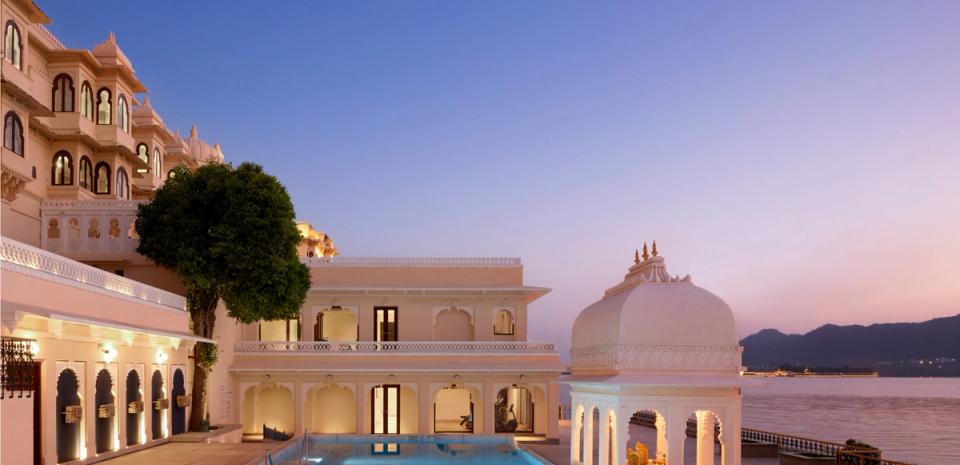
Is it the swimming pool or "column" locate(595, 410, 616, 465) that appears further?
the swimming pool

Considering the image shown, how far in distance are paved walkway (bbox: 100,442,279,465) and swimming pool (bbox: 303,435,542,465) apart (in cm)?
225

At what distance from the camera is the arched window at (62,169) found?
2717 cm

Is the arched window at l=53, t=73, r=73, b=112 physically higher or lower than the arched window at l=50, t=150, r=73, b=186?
higher

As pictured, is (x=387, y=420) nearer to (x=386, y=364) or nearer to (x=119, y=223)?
(x=386, y=364)

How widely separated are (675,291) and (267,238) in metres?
15.5

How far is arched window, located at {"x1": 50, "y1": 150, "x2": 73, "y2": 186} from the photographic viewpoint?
2717cm

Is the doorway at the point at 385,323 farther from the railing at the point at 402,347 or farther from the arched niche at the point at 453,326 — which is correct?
the railing at the point at 402,347

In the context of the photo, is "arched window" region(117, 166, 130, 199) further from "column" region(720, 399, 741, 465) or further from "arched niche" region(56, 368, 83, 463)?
"column" region(720, 399, 741, 465)

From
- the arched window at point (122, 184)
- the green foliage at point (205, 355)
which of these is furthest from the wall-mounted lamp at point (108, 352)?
the arched window at point (122, 184)

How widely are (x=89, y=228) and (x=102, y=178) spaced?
272cm

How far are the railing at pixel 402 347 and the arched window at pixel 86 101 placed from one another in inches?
376

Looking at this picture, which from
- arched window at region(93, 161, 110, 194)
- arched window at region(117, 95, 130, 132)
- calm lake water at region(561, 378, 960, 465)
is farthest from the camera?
calm lake water at region(561, 378, 960, 465)

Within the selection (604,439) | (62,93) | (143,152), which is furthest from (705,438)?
(143,152)

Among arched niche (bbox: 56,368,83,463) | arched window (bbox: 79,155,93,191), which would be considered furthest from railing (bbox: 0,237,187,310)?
arched window (bbox: 79,155,93,191)
